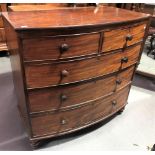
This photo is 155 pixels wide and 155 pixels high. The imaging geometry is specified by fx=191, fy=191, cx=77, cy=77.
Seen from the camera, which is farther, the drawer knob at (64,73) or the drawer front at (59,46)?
the drawer knob at (64,73)

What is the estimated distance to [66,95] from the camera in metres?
1.32

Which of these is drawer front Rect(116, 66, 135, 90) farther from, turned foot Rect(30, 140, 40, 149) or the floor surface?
turned foot Rect(30, 140, 40, 149)

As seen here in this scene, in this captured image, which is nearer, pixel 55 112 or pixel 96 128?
pixel 55 112

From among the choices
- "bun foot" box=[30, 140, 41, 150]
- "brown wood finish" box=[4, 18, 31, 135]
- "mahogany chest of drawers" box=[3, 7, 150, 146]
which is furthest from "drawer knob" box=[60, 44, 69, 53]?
"bun foot" box=[30, 140, 41, 150]

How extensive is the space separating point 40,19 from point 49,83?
16.4 inches

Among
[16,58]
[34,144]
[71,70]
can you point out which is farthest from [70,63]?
[34,144]

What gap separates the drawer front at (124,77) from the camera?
5.11 feet

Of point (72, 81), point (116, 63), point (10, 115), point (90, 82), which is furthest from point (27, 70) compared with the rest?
point (10, 115)

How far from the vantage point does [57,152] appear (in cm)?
150

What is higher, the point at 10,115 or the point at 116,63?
the point at 116,63

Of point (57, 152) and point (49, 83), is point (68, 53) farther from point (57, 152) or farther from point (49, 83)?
point (57, 152)

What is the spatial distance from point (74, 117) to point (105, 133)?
1.36 ft

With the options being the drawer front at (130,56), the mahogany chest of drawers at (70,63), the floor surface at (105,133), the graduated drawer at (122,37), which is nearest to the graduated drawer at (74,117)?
the mahogany chest of drawers at (70,63)

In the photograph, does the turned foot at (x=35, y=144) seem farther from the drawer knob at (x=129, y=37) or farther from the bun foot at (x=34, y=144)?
the drawer knob at (x=129, y=37)
